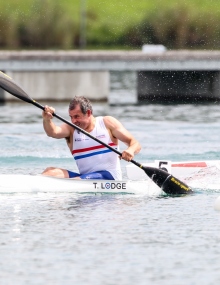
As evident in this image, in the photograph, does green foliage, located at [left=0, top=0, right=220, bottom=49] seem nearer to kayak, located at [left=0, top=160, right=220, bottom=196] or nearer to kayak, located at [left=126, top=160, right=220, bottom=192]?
kayak, located at [left=126, top=160, right=220, bottom=192]

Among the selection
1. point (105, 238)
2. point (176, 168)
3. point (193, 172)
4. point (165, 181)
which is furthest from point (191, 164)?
point (105, 238)

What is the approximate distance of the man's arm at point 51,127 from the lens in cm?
1427

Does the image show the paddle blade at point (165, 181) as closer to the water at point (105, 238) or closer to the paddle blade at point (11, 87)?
the water at point (105, 238)

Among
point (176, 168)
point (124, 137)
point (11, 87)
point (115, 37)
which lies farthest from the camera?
point (115, 37)

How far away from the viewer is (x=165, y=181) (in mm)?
15266

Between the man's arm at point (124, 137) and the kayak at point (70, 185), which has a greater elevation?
the man's arm at point (124, 137)

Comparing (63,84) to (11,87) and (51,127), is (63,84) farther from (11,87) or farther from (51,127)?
(51,127)

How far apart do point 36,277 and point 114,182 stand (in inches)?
200

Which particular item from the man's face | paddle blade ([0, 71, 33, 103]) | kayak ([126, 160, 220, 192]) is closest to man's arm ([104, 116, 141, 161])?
the man's face

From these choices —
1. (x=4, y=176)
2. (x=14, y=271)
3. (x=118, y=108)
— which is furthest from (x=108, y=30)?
(x=14, y=271)

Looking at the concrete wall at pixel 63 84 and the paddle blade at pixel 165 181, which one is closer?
the paddle blade at pixel 165 181

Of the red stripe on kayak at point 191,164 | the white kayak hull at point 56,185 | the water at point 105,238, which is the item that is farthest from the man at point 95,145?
the red stripe on kayak at point 191,164

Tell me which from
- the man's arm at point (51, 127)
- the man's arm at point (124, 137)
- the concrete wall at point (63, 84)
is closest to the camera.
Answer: the man's arm at point (51, 127)

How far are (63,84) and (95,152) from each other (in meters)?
25.8
